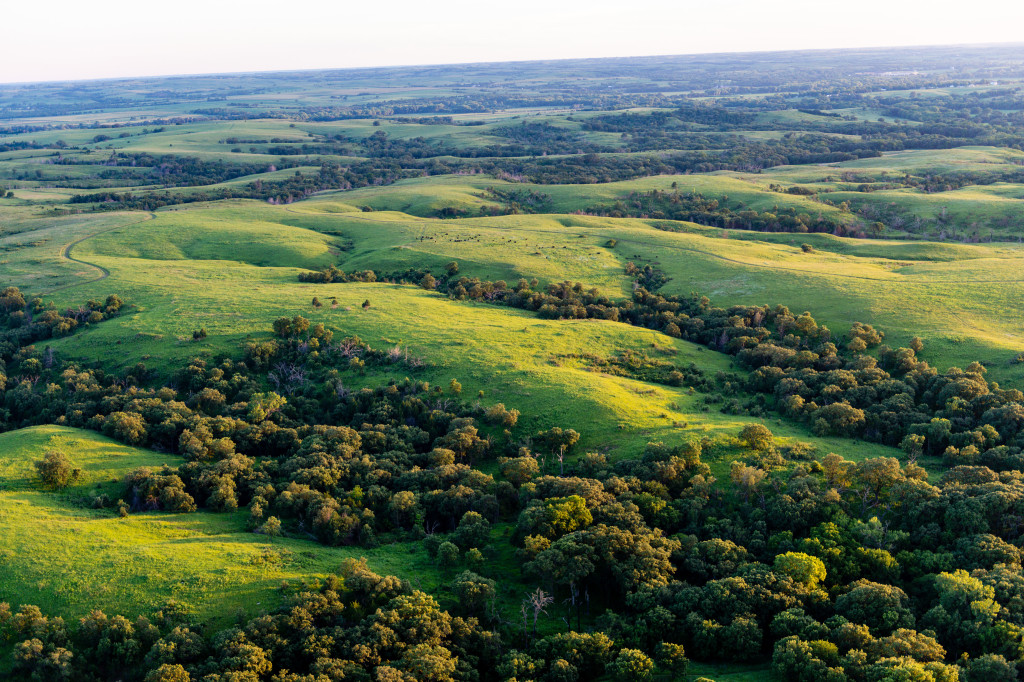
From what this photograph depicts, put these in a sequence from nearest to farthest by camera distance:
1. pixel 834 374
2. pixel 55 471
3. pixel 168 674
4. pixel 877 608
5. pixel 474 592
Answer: pixel 168 674
pixel 877 608
pixel 474 592
pixel 55 471
pixel 834 374

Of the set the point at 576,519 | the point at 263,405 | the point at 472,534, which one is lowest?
the point at 472,534

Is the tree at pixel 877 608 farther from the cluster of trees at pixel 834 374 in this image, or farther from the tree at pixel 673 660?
the cluster of trees at pixel 834 374

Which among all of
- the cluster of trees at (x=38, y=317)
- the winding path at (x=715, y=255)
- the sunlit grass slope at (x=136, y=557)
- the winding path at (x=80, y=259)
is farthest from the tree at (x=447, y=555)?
the winding path at (x=80, y=259)

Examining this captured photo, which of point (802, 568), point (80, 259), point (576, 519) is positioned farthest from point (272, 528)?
point (80, 259)

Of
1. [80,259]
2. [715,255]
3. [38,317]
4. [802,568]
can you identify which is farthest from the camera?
[715,255]

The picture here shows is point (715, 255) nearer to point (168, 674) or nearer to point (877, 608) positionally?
point (877, 608)

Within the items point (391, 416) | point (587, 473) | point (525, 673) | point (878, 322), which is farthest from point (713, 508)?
Answer: point (878, 322)

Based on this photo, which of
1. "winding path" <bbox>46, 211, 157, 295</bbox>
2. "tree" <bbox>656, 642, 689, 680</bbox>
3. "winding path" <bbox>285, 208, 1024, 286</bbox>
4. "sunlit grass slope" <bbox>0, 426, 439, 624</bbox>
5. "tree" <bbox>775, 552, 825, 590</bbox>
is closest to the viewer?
"tree" <bbox>656, 642, 689, 680</bbox>

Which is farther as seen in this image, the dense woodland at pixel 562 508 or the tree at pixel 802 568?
the tree at pixel 802 568

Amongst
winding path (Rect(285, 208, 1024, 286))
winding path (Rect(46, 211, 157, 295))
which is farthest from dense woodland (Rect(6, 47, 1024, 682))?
winding path (Rect(285, 208, 1024, 286))

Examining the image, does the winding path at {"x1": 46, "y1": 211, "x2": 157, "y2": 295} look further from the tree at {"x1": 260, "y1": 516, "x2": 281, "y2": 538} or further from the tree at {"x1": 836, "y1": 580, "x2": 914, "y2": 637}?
the tree at {"x1": 836, "y1": 580, "x2": 914, "y2": 637}
